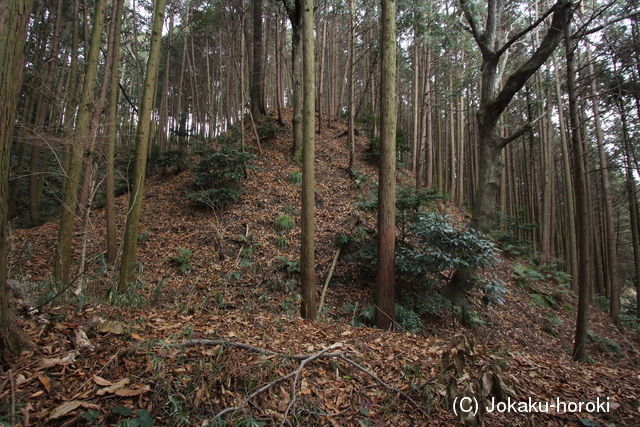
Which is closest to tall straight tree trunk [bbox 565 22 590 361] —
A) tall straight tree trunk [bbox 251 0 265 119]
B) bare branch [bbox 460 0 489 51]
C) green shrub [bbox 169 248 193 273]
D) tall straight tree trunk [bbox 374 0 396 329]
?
bare branch [bbox 460 0 489 51]

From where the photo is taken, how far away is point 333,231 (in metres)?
8.21

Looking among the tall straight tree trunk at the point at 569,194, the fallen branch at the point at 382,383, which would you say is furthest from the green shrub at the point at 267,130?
the fallen branch at the point at 382,383

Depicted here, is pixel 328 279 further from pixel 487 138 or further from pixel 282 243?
pixel 487 138

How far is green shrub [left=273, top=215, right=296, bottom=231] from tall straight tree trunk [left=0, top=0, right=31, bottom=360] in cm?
655

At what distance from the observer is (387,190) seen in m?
5.26

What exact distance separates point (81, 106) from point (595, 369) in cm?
Result: 909

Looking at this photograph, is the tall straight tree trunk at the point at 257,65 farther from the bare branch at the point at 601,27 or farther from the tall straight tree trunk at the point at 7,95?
the tall straight tree trunk at the point at 7,95

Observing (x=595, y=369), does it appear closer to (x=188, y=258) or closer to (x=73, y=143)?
(x=188, y=258)

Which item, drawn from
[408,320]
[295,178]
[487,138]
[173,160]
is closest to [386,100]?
[487,138]

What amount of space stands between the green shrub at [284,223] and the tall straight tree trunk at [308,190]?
138 inches

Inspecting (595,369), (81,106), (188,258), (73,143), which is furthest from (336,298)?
(81,106)

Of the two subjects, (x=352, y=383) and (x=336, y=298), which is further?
(x=336, y=298)

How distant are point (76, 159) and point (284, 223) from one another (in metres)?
4.81

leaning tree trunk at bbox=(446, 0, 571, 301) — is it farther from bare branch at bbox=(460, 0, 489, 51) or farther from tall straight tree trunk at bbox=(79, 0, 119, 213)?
tall straight tree trunk at bbox=(79, 0, 119, 213)
